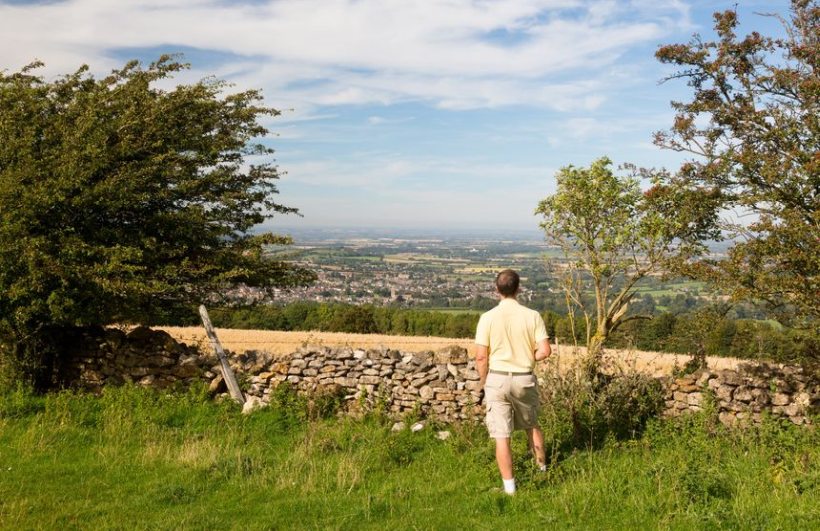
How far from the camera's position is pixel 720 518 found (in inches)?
239

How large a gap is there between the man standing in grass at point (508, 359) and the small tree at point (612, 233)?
4202 millimetres

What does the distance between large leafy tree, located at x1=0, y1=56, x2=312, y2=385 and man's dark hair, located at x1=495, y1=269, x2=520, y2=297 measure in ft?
23.3

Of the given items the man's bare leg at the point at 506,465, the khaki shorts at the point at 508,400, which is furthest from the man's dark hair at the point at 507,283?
the man's bare leg at the point at 506,465

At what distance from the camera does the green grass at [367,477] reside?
248 inches

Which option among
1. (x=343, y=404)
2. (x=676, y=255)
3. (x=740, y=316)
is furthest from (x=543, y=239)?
(x=343, y=404)

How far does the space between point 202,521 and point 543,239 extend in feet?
29.8

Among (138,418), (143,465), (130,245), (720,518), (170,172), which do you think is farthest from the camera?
(170,172)

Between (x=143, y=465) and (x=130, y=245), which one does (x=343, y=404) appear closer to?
(x=143, y=465)

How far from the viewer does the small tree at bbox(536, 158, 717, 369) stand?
10977 mm

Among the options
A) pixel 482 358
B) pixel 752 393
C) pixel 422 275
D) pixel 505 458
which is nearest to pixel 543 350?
pixel 482 358

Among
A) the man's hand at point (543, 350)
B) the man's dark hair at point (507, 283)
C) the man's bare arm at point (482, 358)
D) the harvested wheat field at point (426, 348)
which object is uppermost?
the man's dark hair at point (507, 283)

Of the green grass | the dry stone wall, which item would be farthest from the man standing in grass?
the dry stone wall

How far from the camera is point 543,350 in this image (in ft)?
22.5

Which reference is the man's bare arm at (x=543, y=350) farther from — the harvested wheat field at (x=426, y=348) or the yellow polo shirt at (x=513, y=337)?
the harvested wheat field at (x=426, y=348)
